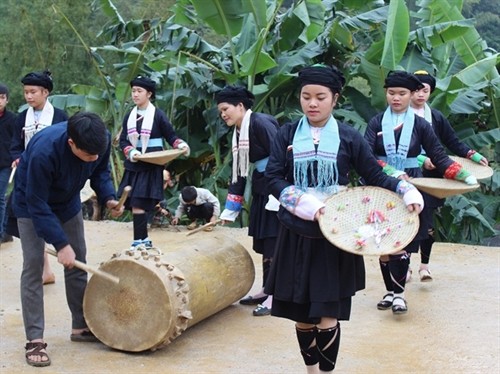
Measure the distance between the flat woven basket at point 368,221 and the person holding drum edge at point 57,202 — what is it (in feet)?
4.62

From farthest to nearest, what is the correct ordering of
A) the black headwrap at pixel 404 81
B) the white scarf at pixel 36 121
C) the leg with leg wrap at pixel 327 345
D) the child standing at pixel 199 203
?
the child standing at pixel 199 203
the white scarf at pixel 36 121
the black headwrap at pixel 404 81
the leg with leg wrap at pixel 327 345

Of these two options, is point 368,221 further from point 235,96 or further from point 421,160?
point 421,160

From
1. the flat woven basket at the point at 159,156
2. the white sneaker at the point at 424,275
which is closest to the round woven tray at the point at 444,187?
the white sneaker at the point at 424,275

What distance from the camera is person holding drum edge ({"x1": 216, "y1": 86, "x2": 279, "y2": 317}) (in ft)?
19.9

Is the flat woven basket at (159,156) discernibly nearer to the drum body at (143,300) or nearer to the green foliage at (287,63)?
the drum body at (143,300)

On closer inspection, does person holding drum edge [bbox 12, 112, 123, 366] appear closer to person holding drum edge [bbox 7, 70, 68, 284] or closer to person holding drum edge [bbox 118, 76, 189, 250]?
person holding drum edge [bbox 7, 70, 68, 284]

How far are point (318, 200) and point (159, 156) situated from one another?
3.36 m

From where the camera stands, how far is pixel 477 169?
6.23 meters

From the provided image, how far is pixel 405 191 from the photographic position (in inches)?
163

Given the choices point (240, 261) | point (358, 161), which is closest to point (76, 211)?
point (240, 261)

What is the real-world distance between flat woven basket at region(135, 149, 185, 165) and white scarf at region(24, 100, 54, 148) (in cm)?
94

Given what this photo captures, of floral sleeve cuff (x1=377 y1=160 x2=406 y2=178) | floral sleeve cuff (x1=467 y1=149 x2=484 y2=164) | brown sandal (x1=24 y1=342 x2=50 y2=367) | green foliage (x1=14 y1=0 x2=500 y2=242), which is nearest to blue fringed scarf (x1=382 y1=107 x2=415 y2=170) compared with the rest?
floral sleeve cuff (x1=377 y1=160 x2=406 y2=178)

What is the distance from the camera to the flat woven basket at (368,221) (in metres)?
3.88

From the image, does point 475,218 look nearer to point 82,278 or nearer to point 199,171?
point 199,171
